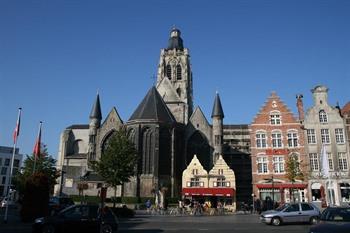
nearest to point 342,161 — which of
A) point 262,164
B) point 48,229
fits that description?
point 262,164

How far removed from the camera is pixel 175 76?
238 feet

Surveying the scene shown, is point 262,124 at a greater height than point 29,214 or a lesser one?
greater

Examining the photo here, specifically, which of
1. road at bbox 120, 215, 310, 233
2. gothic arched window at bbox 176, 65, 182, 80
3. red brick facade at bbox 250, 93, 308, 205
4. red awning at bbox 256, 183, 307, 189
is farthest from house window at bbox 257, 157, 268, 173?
gothic arched window at bbox 176, 65, 182, 80

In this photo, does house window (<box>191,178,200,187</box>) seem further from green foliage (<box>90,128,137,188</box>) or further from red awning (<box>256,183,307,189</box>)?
green foliage (<box>90,128,137,188</box>)

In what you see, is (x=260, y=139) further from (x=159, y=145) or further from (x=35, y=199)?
(x=35, y=199)

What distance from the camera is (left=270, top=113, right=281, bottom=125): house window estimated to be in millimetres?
41250

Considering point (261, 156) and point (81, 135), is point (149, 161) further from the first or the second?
point (81, 135)

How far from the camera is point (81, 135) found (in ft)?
221

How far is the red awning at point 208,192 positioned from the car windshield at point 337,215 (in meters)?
29.8

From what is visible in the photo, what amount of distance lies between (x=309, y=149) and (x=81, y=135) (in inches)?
1735

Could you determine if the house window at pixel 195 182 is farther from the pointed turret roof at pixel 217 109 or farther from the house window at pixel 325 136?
the house window at pixel 325 136

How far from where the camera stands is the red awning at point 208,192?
40844 millimetres

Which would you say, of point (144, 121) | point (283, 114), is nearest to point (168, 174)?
point (144, 121)

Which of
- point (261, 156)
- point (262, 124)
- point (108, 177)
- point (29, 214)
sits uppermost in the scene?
point (262, 124)
